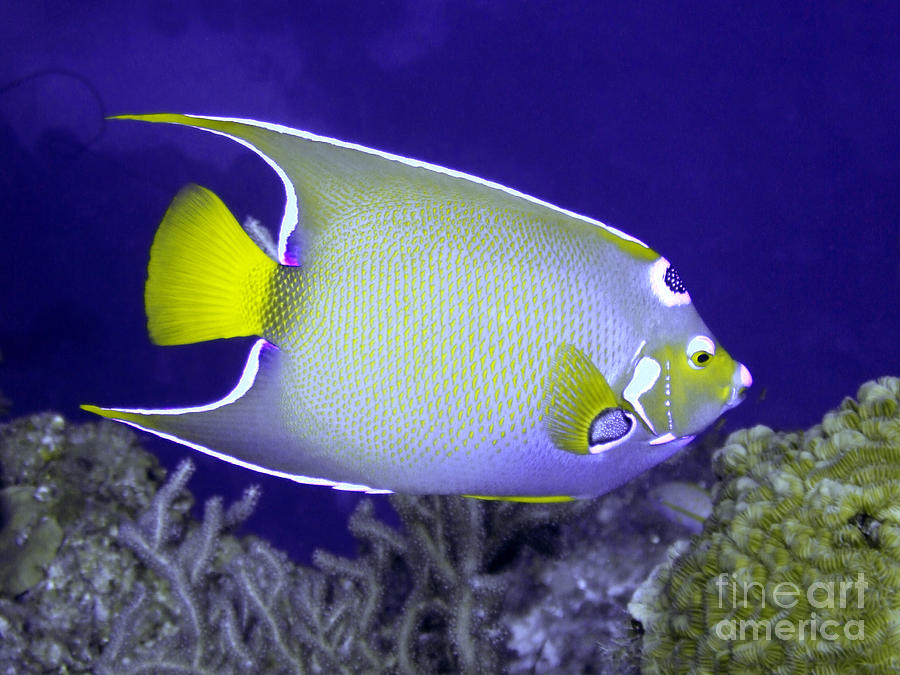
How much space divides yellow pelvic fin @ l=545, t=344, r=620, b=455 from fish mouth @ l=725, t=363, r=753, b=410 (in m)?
0.25

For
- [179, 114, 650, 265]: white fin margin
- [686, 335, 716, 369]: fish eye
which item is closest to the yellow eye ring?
[686, 335, 716, 369]: fish eye

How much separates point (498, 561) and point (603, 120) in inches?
270

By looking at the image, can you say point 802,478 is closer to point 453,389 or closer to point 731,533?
point 731,533

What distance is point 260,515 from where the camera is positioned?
7641 mm

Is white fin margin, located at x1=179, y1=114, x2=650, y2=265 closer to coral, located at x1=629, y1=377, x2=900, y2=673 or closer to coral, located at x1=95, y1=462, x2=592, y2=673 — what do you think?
coral, located at x1=629, y1=377, x2=900, y2=673

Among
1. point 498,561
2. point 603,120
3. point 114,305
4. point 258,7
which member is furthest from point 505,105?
point 498,561

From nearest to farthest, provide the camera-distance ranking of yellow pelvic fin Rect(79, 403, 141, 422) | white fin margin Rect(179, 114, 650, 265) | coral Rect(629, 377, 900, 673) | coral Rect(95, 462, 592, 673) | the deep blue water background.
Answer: yellow pelvic fin Rect(79, 403, 141, 422), white fin margin Rect(179, 114, 650, 265), coral Rect(629, 377, 900, 673), coral Rect(95, 462, 592, 673), the deep blue water background

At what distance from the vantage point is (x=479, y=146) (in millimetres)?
8180

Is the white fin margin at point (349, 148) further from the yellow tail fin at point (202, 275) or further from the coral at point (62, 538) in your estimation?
the coral at point (62, 538)

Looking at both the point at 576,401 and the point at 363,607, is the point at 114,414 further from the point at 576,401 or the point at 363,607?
the point at 363,607

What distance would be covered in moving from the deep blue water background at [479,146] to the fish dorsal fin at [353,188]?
22.6ft

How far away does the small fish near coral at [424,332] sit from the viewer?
3.71 ft

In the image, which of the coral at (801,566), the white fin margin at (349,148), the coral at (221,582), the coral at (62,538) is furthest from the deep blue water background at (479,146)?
the white fin margin at (349,148)

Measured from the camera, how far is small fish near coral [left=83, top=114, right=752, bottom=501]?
1131mm
